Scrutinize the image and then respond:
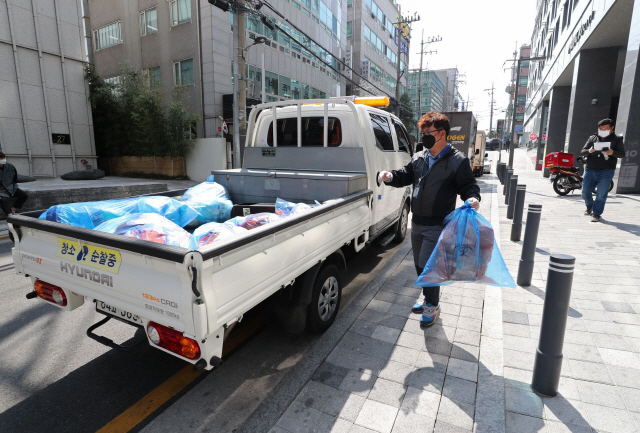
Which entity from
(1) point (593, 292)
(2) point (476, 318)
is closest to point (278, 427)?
(2) point (476, 318)

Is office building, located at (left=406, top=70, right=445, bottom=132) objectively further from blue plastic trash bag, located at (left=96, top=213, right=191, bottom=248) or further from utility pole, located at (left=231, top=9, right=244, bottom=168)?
blue plastic trash bag, located at (left=96, top=213, right=191, bottom=248)

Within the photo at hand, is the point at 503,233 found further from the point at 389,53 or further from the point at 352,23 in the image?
the point at 389,53

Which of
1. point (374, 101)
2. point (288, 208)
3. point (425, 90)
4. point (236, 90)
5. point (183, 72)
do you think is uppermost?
point (425, 90)

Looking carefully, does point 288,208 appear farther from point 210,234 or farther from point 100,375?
point 100,375

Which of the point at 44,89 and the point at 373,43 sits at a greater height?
the point at 373,43

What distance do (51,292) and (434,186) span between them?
326 cm

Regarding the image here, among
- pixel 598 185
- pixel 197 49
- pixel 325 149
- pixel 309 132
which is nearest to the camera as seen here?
pixel 325 149

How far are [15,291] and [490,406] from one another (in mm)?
5253

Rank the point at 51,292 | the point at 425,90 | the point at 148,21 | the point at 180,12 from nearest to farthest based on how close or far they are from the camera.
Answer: the point at 51,292, the point at 180,12, the point at 148,21, the point at 425,90

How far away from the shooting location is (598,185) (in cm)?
704

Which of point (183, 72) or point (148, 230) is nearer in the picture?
point (148, 230)

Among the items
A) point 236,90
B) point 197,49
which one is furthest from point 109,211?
point 197,49

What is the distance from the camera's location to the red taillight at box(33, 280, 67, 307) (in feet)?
8.57

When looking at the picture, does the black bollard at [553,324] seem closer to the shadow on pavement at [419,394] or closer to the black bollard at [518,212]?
the shadow on pavement at [419,394]
